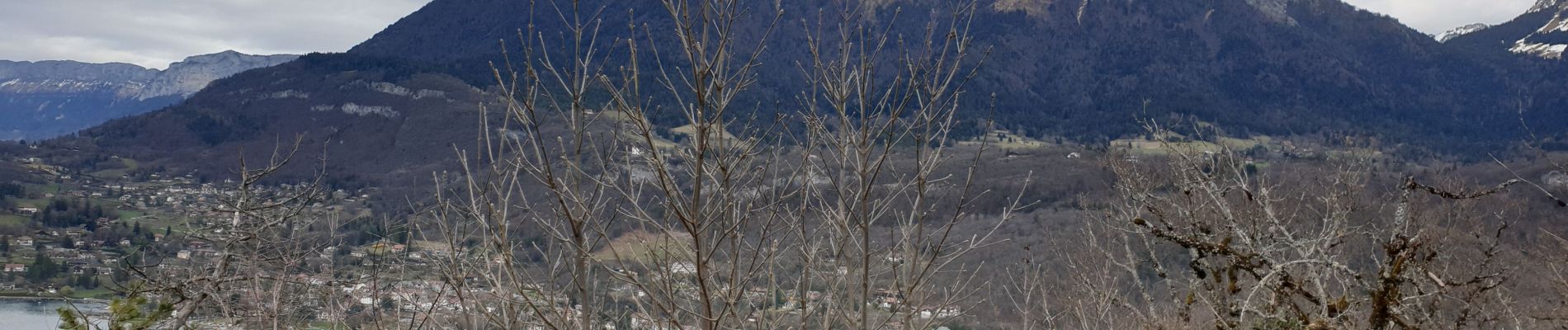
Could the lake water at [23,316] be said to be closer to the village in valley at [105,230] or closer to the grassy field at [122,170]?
the village in valley at [105,230]

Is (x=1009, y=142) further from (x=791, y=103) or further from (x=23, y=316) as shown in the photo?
(x=23, y=316)

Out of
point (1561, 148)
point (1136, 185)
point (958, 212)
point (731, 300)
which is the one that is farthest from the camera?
point (1561, 148)

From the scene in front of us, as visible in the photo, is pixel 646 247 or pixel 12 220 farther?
pixel 12 220

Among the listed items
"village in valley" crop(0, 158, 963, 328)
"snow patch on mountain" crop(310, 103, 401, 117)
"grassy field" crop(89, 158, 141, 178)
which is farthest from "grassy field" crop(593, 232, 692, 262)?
"snow patch on mountain" crop(310, 103, 401, 117)

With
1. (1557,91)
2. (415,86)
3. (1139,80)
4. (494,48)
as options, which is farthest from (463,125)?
(1557,91)

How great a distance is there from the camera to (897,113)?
411 centimetres

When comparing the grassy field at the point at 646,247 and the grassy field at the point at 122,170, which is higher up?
the grassy field at the point at 646,247

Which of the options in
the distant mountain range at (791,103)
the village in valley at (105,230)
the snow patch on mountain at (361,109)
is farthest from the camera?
the snow patch on mountain at (361,109)

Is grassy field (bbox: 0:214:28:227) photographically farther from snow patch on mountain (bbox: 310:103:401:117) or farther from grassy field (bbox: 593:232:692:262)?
grassy field (bbox: 593:232:692:262)

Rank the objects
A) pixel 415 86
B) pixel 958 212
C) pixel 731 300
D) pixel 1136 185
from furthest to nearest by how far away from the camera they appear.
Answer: pixel 415 86 → pixel 1136 185 → pixel 958 212 → pixel 731 300

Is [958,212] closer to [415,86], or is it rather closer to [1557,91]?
[415,86]

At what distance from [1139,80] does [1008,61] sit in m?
24.3

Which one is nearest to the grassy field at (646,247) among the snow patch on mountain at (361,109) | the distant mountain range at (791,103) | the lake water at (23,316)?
the lake water at (23,316)

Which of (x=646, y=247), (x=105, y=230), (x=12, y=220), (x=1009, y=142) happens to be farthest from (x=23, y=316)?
(x=1009, y=142)
